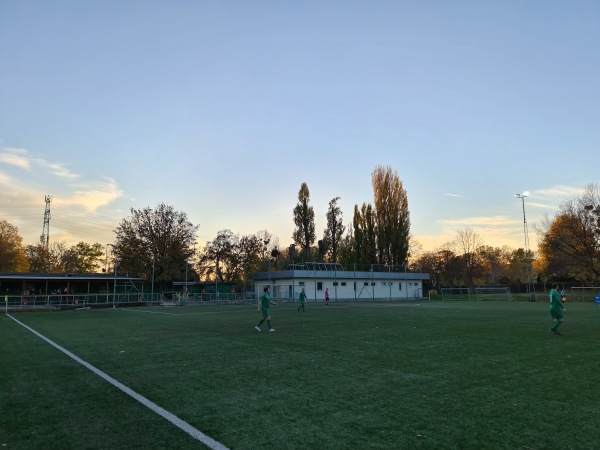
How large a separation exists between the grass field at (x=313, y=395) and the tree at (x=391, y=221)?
54117 mm

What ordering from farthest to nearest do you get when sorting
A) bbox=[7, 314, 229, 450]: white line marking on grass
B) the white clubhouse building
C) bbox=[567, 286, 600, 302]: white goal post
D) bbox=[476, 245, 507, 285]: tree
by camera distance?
bbox=[476, 245, 507, 285]: tree
the white clubhouse building
bbox=[567, 286, 600, 302]: white goal post
bbox=[7, 314, 229, 450]: white line marking on grass

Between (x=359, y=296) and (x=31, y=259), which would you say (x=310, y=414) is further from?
(x=31, y=259)

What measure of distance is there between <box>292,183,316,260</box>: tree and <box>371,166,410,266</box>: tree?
11412mm

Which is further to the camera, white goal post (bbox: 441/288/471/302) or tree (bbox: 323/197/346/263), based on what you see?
tree (bbox: 323/197/346/263)

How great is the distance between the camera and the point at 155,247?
2402 inches

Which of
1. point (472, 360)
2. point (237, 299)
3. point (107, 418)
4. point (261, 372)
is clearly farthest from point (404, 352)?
point (237, 299)

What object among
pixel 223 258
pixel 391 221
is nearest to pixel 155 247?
pixel 223 258

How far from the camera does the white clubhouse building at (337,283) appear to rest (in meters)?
54.9

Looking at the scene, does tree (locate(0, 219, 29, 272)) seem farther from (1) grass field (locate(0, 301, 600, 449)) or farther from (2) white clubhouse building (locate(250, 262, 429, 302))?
(1) grass field (locate(0, 301, 600, 449))

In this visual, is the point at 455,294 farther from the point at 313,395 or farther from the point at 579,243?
the point at 313,395

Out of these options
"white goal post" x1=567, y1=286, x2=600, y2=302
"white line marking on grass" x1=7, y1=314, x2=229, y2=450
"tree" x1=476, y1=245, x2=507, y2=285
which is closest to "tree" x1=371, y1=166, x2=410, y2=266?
"white goal post" x1=567, y1=286, x2=600, y2=302

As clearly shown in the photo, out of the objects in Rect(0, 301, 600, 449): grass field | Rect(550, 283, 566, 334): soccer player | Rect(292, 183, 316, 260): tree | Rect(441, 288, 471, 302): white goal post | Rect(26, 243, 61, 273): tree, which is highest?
Rect(292, 183, 316, 260): tree

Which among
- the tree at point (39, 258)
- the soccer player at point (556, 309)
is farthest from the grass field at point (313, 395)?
the tree at point (39, 258)

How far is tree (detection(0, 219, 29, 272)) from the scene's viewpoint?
6669 centimetres
